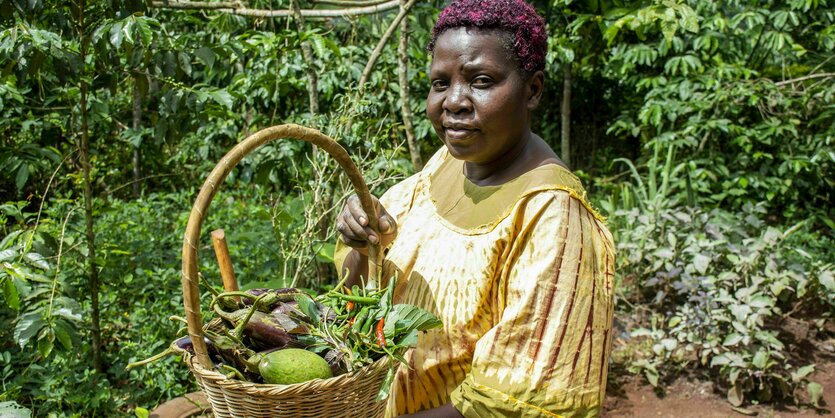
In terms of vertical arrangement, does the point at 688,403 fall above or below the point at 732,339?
below

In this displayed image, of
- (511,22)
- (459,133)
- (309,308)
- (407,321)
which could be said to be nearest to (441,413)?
(407,321)

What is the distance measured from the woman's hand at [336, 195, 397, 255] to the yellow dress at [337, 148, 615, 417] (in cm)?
8

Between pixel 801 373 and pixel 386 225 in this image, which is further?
pixel 801 373

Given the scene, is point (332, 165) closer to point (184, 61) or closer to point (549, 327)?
point (184, 61)

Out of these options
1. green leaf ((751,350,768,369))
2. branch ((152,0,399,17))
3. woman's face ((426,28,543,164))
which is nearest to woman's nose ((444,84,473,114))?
woman's face ((426,28,543,164))

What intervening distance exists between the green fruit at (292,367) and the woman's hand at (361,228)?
0.32m

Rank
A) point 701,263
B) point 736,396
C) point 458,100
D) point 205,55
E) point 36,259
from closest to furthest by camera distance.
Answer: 1. point 458,100
2. point 36,259
3. point 205,55
4. point 736,396
5. point 701,263

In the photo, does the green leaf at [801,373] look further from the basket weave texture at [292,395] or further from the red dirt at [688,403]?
the basket weave texture at [292,395]

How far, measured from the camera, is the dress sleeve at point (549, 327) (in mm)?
1364

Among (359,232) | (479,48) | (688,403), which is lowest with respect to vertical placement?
(688,403)

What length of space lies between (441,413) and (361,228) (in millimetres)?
419

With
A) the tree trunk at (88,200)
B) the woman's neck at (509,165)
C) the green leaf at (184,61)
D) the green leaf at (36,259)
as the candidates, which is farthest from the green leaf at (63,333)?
the woman's neck at (509,165)

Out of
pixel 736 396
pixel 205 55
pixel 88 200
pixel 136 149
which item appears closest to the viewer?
pixel 205 55

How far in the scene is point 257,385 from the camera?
1.27 metres
